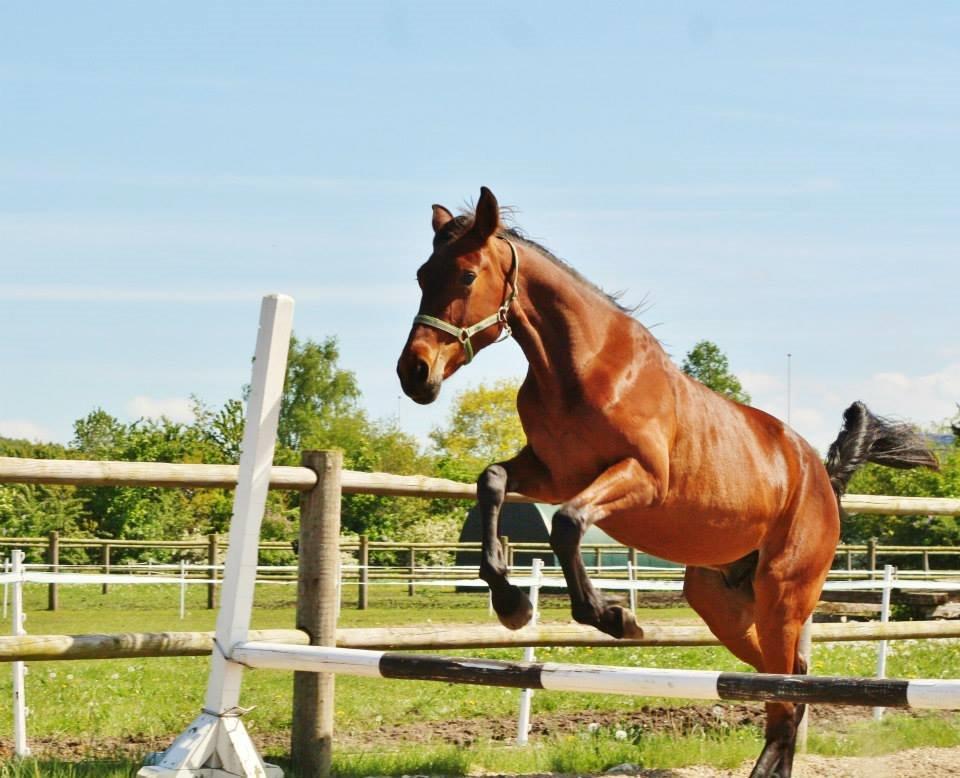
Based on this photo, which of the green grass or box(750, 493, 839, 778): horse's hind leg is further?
the green grass

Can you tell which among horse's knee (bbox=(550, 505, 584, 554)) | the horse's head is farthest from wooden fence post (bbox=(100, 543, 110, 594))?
horse's knee (bbox=(550, 505, 584, 554))

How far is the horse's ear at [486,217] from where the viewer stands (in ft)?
14.3

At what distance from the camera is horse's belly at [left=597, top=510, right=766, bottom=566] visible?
4.61 metres

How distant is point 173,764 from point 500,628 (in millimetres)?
1732

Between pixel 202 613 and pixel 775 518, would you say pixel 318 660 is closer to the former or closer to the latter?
pixel 775 518

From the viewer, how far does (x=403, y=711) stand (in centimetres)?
836

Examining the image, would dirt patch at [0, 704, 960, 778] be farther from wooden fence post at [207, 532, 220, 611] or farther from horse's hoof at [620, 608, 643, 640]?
wooden fence post at [207, 532, 220, 611]

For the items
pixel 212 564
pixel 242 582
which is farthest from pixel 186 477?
pixel 212 564

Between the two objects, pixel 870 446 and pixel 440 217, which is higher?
pixel 440 217

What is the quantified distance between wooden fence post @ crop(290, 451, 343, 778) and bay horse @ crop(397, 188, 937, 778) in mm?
879

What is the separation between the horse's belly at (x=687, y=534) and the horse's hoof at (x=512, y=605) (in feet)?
1.32

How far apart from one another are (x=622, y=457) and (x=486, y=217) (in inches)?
39.5

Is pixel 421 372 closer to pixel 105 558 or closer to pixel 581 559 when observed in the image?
pixel 581 559

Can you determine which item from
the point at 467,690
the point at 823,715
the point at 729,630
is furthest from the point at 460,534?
the point at 729,630
